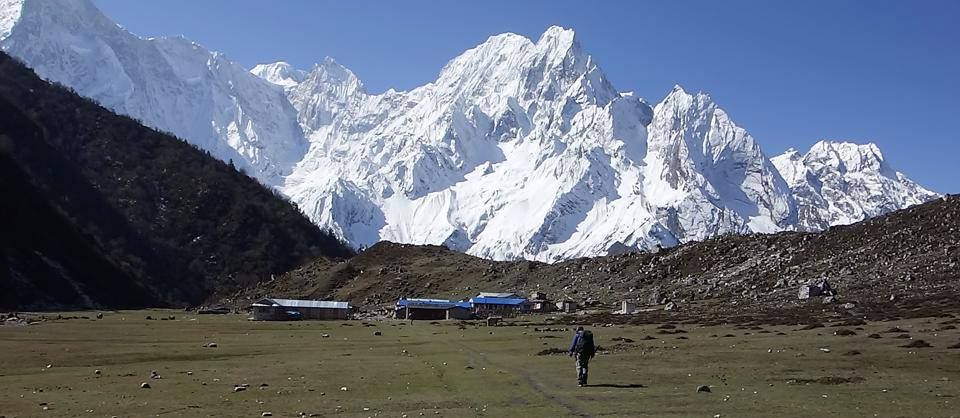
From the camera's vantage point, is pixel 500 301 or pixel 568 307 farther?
pixel 500 301

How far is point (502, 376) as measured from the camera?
115ft

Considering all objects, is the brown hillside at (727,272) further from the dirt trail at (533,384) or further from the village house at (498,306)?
the dirt trail at (533,384)

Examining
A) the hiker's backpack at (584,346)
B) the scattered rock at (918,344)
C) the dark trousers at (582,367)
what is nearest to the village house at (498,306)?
the scattered rock at (918,344)

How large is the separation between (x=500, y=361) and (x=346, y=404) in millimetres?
16554

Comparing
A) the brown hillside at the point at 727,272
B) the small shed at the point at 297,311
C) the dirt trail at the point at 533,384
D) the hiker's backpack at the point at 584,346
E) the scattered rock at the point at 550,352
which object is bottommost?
the dirt trail at the point at 533,384

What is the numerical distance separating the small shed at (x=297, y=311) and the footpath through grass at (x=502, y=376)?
45.1 metres

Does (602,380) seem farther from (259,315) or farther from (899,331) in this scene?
(259,315)

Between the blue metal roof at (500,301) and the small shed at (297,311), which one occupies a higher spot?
the blue metal roof at (500,301)

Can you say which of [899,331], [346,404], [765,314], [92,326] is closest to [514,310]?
[765,314]

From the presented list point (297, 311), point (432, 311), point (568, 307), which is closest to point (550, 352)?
point (568, 307)

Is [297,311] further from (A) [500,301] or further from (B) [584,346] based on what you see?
(B) [584,346]

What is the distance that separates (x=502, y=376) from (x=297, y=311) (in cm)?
7740

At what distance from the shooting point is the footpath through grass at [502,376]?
2566cm

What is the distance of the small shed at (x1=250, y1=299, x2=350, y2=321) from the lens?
104438mm
